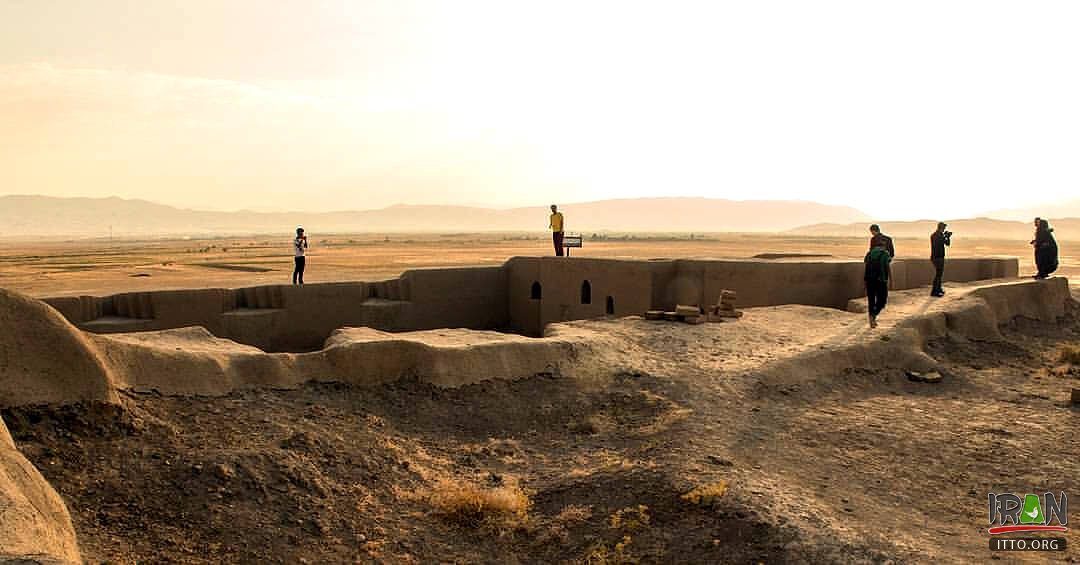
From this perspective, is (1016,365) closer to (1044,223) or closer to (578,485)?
(1044,223)

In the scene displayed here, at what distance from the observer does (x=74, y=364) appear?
6473mm

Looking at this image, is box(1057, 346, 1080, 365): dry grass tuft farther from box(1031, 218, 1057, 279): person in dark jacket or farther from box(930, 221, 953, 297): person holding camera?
box(1031, 218, 1057, 279): person in dark jacket

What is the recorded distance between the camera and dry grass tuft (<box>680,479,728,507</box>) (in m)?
6.22

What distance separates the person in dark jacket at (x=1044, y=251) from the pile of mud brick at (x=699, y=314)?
7700mm

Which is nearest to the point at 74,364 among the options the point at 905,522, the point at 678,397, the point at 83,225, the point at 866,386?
the point at 678,397

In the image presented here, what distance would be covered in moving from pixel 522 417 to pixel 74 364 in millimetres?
4373

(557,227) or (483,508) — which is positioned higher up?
(557,227)

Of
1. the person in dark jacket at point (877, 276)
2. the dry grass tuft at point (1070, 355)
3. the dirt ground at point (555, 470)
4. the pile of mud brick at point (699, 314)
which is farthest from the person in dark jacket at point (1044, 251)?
the pile of mud brick at point (699, 314)

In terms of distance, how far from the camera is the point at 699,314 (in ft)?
40.3
